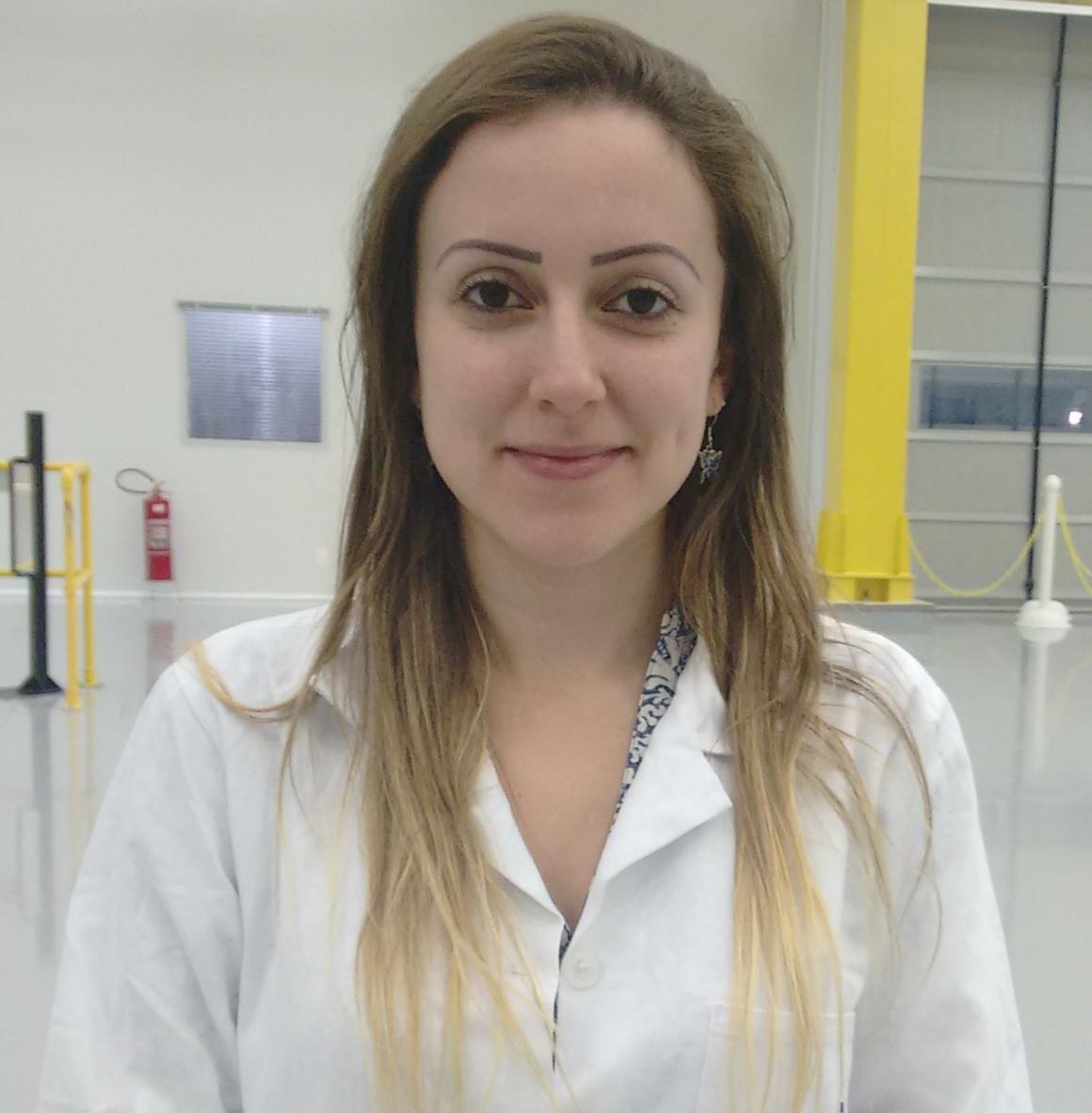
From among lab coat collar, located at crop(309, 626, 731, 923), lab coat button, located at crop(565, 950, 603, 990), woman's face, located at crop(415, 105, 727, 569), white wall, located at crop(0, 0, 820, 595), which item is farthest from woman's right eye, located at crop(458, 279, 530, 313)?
white wall, located at crop(0, 0, 820, 595)

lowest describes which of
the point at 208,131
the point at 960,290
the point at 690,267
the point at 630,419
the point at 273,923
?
the point at 273,923

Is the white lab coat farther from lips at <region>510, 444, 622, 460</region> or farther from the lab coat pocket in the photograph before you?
lips at <region>510, 444, 622, 460</region>

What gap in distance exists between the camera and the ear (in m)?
1.07

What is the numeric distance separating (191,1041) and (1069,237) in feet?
31.0

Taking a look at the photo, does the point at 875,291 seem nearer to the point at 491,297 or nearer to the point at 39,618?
the point at 39,618

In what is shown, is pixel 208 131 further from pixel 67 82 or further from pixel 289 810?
pixel 289 810

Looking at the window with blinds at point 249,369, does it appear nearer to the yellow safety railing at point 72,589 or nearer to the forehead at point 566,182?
the yellow safety railing at point 72,589

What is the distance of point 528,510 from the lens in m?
0.91

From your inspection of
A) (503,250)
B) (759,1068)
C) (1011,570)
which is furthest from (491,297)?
(1011,570)

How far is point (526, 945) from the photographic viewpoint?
2.91 ft

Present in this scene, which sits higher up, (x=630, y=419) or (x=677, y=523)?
(x=630, y=419)

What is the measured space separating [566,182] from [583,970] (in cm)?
67

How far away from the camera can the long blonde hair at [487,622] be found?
887mm

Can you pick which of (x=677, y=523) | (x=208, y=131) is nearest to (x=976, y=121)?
(x=208, y=131)
